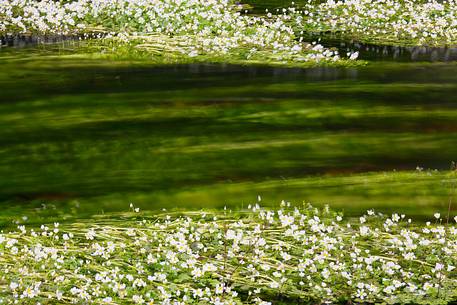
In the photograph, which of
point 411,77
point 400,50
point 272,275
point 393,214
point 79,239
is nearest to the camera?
point 272,275

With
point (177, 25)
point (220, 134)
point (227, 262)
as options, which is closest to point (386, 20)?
point (177, 25)

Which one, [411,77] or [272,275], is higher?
[411,77]

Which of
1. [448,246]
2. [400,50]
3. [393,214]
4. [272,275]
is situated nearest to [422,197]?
[393,214]

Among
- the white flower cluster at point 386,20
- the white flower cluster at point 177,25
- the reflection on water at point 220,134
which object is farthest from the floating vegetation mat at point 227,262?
the white flower cluster at point 386,20

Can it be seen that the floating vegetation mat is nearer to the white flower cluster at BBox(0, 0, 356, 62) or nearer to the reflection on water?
the reflection on water

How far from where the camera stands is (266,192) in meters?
8.98

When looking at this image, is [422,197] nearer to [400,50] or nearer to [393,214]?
[393,214]

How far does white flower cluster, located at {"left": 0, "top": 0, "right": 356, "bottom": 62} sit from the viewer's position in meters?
14.1

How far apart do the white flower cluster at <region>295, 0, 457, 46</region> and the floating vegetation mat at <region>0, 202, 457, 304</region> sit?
7943 mm

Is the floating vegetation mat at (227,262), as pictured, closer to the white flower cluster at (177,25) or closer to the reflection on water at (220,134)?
the reflection on water at (220,134)

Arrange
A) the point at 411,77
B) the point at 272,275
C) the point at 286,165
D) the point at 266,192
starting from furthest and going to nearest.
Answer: the point at 411,77 → the point at 286,165 → the point at 266,192 → the point at 272,275

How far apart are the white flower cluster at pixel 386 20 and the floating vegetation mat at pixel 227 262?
7.94 meters

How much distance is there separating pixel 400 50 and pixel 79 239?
28.1 feet

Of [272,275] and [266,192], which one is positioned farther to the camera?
[266,192]
